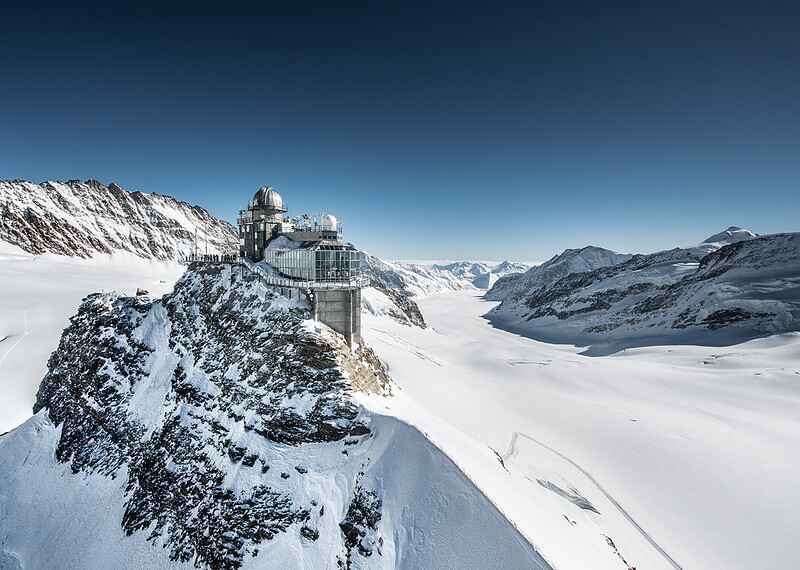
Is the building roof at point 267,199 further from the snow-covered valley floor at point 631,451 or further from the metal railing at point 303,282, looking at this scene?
the snow-covered valley floor at point 631,451

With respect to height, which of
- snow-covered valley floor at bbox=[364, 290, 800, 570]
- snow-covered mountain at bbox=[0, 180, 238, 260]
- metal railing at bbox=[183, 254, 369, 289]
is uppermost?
snow-covered mountain at bbox=[0, 180, 238, 260]

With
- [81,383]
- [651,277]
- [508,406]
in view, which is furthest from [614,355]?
[81,383]

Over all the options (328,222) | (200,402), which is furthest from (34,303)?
(328,222)

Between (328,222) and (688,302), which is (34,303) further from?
(688,302)

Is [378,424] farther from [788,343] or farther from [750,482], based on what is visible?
[788,343]

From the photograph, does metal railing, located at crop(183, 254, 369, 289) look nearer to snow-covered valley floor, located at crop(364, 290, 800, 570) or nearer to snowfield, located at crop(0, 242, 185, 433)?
snow-covered valley floor, located at crop(364, 290, 800, 570)

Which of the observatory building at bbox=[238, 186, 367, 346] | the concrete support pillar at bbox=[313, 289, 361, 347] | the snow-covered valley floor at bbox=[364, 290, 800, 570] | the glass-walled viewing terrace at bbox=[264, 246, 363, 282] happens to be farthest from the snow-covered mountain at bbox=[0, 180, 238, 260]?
the snow-covered valley floor at bbox=[364, 290, 800, 570]
